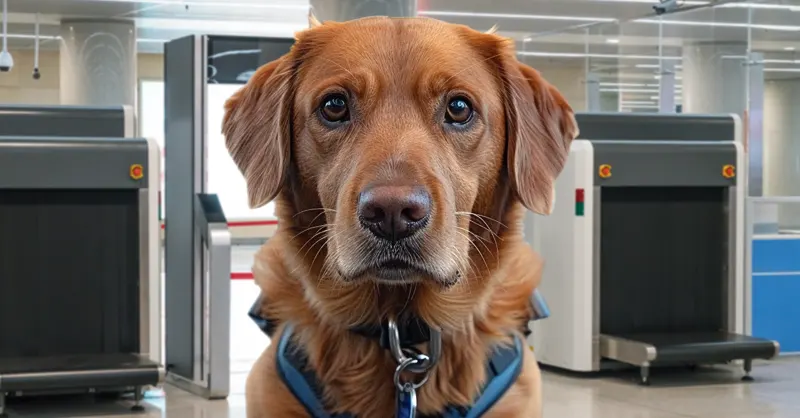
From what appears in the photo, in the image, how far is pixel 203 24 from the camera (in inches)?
794

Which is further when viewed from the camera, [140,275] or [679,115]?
[679,115]

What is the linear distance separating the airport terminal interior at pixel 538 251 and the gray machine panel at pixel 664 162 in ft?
0.05

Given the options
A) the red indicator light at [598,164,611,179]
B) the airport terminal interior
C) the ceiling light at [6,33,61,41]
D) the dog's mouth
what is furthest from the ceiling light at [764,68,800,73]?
the ceiling light at [6,33,61,41]

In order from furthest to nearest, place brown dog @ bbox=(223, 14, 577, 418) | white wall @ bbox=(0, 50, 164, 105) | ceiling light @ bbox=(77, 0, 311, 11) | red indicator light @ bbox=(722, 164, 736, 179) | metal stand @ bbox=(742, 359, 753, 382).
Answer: white wall @ bbox=(0, 50, 164, 105)
ceiling light @ bbox=(77, 0, 311, 11)
red indicator light @ bbox=(722, 164, 736, 179)
metal stand @ bbox=(742, 359, 753, 382)
brown dog @ bbox=(223, 14, 577, 418)

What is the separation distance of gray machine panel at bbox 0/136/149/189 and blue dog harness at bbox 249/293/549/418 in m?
4.11

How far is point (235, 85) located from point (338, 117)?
4799 mm

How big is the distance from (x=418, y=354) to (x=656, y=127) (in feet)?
20.2

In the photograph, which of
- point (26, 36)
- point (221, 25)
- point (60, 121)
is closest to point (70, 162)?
point (60, 121)

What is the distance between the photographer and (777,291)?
8320 mm

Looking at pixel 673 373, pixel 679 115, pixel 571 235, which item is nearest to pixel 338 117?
pixel 571 235

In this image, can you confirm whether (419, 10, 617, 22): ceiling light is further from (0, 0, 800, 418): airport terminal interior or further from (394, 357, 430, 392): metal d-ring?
(394, 357, 430, 392): metal d-ring

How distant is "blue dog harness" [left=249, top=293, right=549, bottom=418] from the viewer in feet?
7.50

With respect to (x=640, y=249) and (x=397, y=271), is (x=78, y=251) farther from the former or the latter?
(x=397, y=271)

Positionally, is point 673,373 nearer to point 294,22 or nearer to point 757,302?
point 757,302
